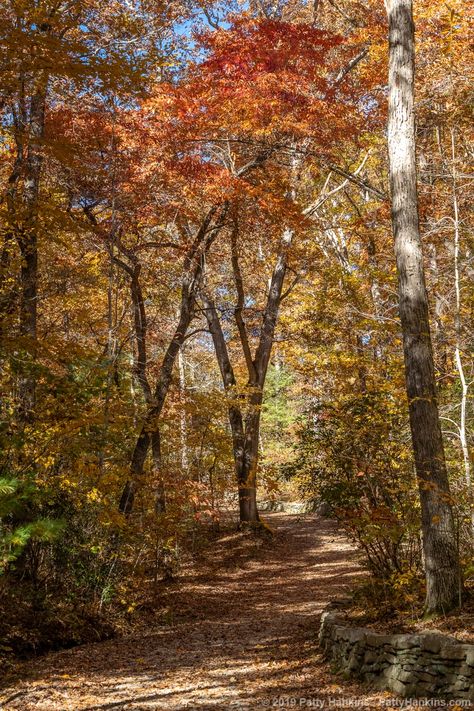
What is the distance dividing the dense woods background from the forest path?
735mm

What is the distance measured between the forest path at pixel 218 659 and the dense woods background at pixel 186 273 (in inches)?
28.9

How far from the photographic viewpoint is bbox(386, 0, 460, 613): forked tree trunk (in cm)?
583

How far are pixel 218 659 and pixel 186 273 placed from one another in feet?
22.7

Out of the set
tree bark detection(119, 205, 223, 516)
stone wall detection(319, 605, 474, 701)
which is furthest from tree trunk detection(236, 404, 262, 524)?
stone wall detection(319, 605, 474, 701)

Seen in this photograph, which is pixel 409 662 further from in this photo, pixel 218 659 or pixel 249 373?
pixel 249 373

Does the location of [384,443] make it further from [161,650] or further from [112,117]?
[112,117]

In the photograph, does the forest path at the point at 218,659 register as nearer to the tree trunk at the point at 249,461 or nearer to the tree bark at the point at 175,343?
the tree bark at the point at 175,343

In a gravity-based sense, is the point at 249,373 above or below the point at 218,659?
above

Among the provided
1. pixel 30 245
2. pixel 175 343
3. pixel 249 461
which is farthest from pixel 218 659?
pixel 249 461

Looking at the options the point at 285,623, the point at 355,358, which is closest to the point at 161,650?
the point at 285,623

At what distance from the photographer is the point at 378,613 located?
641 cm

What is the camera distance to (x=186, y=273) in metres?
11.7

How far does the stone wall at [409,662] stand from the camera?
4.71 meters

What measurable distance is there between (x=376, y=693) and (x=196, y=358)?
2093 centimetres
